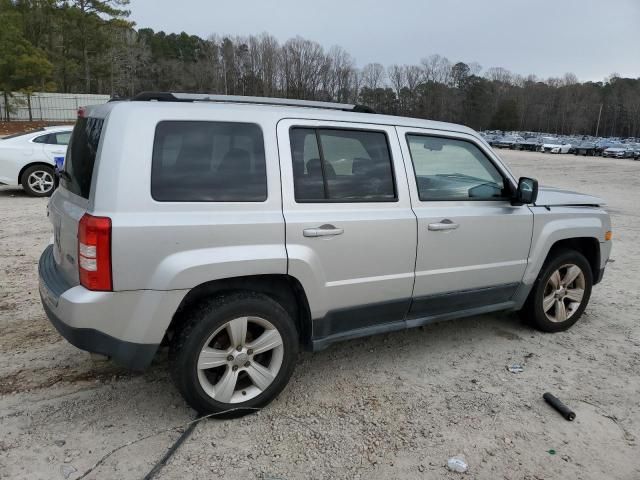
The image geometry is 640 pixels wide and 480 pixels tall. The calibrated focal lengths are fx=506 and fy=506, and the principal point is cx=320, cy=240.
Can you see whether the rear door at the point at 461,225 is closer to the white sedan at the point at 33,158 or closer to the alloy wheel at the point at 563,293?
the alloy wheel at the point at 563,293

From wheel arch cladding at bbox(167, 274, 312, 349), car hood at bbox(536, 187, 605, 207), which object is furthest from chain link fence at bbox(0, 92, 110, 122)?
wheel arch cladding at bbox(167, 274, 312, 349)

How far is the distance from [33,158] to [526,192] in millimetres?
9821

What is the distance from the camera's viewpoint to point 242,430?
3.07 m

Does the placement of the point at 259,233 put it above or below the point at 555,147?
above

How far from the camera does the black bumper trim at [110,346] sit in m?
2.77

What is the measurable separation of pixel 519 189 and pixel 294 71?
113 meters

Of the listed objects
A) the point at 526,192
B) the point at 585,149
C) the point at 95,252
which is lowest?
the point at 585,149

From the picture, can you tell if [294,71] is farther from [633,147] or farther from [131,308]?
[131,308]

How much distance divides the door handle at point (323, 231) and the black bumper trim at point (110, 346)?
43.4 inches

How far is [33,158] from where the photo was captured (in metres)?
10.3

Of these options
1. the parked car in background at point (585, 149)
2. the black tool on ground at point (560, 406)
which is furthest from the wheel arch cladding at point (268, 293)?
the parked car in background at point (585, 149)

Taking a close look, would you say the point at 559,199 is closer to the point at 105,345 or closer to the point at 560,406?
the point at 560,406

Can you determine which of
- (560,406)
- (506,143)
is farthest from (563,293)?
(506,143)

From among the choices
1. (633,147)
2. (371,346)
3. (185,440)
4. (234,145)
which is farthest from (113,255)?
(633,147)
